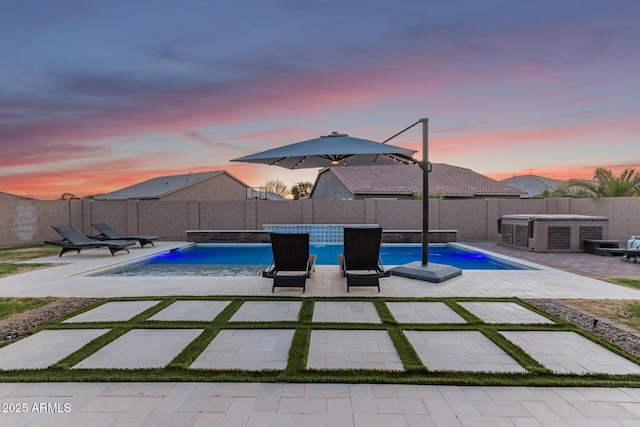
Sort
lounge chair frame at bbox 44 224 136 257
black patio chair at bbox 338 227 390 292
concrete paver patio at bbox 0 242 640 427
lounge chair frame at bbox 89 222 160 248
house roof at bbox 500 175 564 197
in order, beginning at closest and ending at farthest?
concrete paver patio at bbox 0 242 640 427
black patio chair at bbox 338 227 390 292
lounge chair frame at bbox 44 224 136 257
lounge chair frame at bbox 89 222 160 248
house roof at bbox 500 175 564 197

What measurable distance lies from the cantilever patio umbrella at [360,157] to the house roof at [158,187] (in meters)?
23.2

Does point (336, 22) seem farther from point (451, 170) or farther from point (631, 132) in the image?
point (451, 170)

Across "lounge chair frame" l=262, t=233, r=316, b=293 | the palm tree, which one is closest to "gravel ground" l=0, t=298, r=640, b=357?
"lounge chair frame" l=262, t=233, r=316, b=293

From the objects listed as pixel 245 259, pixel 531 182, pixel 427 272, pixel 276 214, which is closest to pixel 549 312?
pixel 427 272

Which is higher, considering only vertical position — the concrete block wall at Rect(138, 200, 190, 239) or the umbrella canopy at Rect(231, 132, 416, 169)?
the umbrella canopy at Rect(231, 132, 416, 169)

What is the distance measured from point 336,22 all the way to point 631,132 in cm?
1357

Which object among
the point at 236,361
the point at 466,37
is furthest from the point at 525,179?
the point at 236,361

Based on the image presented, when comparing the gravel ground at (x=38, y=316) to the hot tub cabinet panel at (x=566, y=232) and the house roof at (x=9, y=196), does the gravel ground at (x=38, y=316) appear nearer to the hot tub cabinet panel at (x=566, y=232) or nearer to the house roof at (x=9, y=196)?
the house roof at (x=9, y=196)

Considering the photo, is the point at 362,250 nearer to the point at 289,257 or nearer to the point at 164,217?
the point at 289,257

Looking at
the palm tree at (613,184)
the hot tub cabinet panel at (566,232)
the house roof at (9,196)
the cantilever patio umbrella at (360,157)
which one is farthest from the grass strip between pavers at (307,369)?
the palm tree at (613,184)

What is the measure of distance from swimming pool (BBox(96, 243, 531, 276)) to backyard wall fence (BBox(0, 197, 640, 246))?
164 cm

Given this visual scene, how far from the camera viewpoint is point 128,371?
8.84 ft

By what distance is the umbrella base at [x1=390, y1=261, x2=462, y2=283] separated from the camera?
19.9 feet

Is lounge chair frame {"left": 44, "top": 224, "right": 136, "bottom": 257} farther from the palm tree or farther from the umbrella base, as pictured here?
the palm tree
